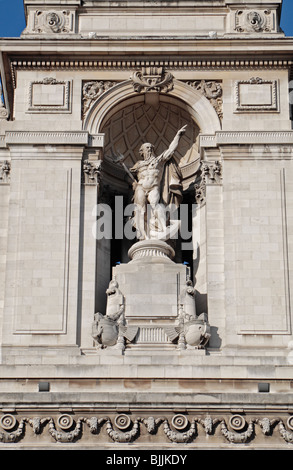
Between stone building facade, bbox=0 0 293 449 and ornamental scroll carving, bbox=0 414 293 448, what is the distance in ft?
0.11

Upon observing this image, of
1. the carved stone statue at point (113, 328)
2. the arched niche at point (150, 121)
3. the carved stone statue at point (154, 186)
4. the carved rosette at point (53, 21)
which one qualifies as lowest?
the carved stone statue at point (113, 328)

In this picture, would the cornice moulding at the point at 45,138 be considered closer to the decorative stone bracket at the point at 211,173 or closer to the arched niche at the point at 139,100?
the arched niche at the point at 139,100

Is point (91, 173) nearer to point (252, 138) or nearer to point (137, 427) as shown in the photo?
point (252, 138)

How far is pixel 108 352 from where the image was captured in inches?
1193

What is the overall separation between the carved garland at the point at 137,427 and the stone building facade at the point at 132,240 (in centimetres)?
3

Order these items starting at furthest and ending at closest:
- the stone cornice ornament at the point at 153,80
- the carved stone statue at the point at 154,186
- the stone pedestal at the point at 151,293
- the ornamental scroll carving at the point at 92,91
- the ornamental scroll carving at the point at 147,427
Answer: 1. the stone cornice ornament at the point at 153,80
2. the ornamental scroll carving at the point at 92,91
3. the carved stone statue at the point at 154,186
4. the stone pedestal at the point at 151,293
5. the ornamental scroll carving at the point at 147,427

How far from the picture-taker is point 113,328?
101 feet

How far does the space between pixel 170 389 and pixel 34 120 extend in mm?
8708

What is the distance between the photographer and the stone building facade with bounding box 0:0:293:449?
92.1 ft

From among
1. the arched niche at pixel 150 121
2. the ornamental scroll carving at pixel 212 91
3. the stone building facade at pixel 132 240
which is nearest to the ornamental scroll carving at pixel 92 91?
the stone building facade at pixel 132 240

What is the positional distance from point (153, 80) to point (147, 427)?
34.5 feet

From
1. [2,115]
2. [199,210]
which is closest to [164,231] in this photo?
[199,210]

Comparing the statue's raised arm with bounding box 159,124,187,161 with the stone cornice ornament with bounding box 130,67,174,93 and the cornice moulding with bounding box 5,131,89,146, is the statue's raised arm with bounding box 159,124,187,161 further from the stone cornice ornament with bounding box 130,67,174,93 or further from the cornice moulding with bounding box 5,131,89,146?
the cornice moulding with bounding box 5,131,89,146

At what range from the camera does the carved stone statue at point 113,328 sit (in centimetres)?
3056
